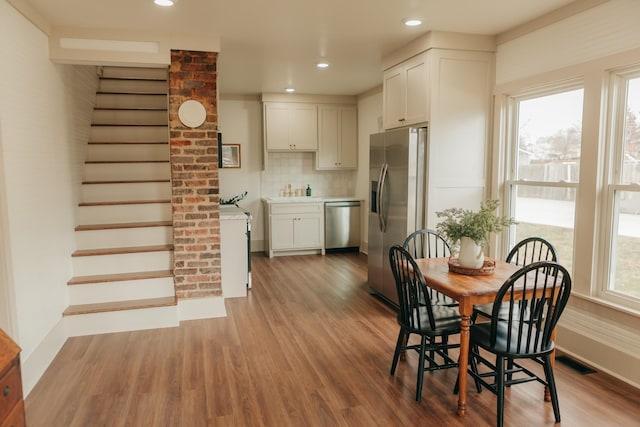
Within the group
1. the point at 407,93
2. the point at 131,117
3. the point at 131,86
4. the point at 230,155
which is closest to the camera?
the point at 407,93

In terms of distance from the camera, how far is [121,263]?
170 inches

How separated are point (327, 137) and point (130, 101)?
3.11 meters

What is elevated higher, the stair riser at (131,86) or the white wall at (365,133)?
the stair riser at (131,86)

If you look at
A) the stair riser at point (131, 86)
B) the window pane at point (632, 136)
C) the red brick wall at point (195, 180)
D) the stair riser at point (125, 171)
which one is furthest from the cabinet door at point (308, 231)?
the window pane at point (632, 136)

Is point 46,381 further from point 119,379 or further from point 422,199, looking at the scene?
point 422,199

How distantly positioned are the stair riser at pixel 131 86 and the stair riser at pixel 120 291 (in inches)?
109

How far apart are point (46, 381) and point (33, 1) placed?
8.65ft

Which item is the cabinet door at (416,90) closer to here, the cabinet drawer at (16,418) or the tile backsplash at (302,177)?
the tile backsplash at (302,177)

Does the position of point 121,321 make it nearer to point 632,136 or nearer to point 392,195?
point 392,195

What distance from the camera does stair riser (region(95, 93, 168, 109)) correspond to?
5566 millimetres

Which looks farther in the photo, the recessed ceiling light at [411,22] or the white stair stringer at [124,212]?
the white stair stringer at [124,212]

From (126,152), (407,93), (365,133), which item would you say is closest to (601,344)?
(407,93)

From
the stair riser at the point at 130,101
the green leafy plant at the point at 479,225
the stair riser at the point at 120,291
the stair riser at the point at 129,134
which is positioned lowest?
the stair riser at the point at 120,291

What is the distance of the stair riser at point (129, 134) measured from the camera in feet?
17.4
